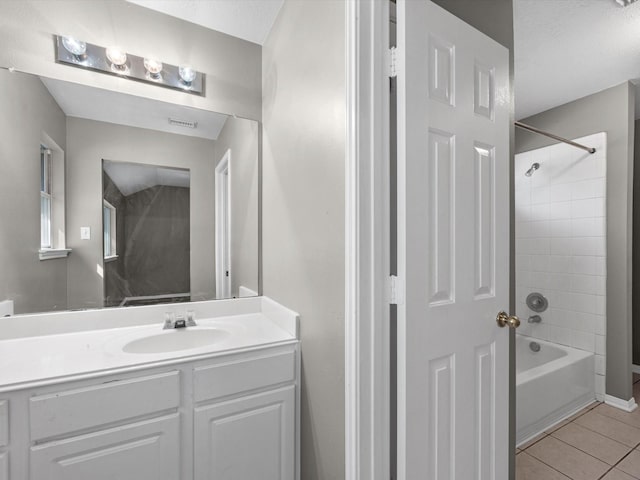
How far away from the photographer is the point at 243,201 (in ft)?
6.09

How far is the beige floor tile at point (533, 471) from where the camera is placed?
1.69 metres

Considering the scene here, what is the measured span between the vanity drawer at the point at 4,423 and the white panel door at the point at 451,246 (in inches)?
47.3

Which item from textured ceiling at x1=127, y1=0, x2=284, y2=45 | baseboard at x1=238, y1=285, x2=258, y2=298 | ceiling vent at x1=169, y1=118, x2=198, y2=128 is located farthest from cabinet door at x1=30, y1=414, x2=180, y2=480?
textured ceiling at x1=127, y1=0, x2=284, y2=45

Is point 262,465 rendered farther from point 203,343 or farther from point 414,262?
point 414,262

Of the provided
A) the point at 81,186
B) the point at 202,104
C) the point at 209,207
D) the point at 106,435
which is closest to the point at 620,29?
the point at 202,104

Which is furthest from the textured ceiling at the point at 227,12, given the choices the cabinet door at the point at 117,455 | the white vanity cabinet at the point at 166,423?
the cabinet door at the point at 117,455

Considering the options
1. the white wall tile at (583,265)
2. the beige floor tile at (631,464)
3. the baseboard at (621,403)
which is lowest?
the beige floor tile at (631,464)

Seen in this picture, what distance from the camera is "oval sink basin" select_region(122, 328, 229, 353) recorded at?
145 centimetres

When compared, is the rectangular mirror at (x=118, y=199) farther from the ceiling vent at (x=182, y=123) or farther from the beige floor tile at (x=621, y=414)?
the beige floor tile at (x=621, y=414)

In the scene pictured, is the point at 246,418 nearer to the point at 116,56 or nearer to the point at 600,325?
the point at 116,56

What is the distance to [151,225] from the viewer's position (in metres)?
1.68

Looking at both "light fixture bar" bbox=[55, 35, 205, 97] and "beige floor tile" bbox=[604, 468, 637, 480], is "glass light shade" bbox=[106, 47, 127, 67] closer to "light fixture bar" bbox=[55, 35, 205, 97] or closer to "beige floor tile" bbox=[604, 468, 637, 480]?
"light fixture bar" bbox=[55, 35, 205, 97]

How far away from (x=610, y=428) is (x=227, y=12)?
Result: 355 cm

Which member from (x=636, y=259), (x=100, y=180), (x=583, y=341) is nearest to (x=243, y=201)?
(x=100, y=180)
